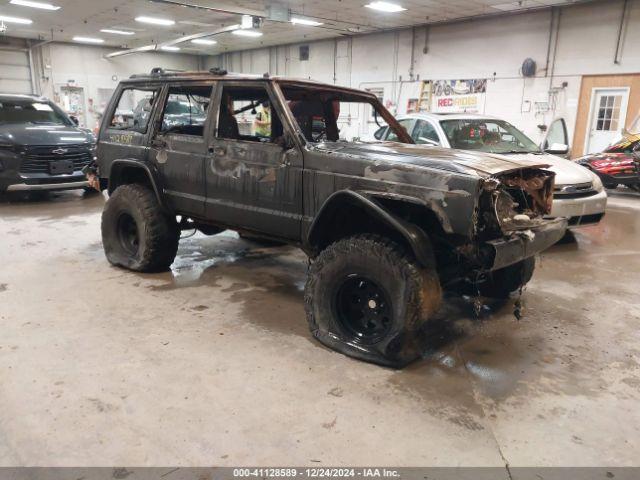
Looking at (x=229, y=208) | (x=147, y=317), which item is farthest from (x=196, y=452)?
(x=229, y=208)

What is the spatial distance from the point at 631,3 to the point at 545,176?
10391 mm

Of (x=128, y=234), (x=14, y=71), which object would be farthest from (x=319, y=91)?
(x=14, y=71)

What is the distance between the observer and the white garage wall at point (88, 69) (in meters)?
20.3

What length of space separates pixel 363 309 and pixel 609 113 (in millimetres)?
11649

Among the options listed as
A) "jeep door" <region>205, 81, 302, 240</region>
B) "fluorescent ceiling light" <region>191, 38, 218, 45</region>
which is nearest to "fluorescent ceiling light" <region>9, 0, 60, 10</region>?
"fluorescent ceiling light" <region>191, 38, 218, 45</region>

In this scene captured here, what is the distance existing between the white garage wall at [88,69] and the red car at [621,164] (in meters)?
19.4

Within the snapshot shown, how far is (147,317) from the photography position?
3723 millimetres

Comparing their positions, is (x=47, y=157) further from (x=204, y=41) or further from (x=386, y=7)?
(x=204, y=41)

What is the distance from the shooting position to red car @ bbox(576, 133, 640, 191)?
944 cm

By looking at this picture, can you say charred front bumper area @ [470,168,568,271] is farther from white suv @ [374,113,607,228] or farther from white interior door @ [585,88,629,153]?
white interior door @ [585,88,629,153]

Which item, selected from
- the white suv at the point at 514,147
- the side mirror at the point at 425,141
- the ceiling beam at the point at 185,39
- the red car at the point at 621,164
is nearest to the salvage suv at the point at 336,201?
the side mirror at the point at 425,141

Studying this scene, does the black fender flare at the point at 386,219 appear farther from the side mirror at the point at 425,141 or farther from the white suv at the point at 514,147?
the side mirror at the point at 425,141

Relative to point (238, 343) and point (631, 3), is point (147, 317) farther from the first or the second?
point (631, 3)

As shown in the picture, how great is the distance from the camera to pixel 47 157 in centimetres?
800
